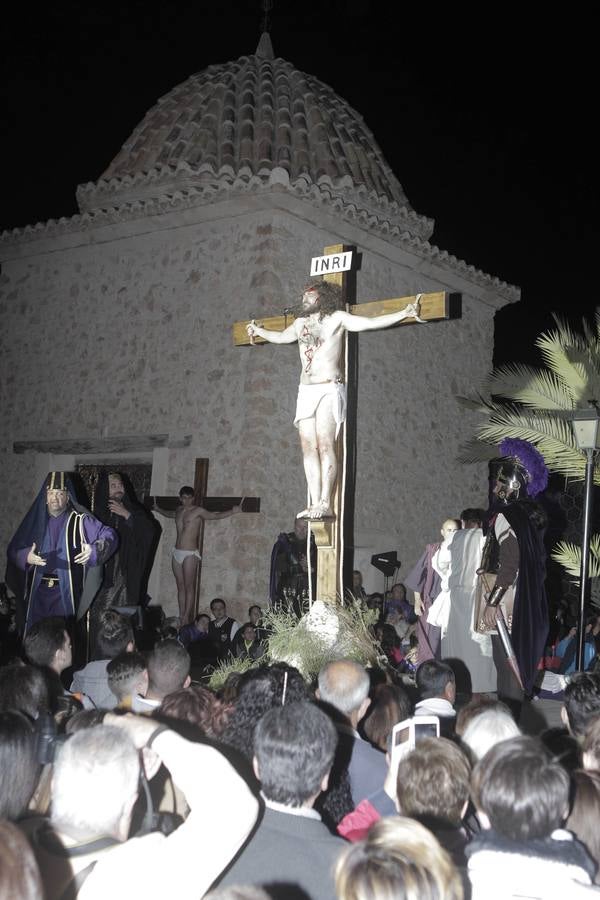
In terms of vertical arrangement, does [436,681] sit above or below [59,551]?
below

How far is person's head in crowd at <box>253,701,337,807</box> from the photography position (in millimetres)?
2662

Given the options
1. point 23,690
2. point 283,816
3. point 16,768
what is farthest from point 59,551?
point 283,816

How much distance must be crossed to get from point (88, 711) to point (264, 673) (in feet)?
2.24

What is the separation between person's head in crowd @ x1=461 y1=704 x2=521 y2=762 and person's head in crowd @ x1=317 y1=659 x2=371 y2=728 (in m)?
0.59

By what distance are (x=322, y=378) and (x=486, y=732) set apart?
12.8 feet

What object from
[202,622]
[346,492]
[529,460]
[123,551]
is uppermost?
[529,460]

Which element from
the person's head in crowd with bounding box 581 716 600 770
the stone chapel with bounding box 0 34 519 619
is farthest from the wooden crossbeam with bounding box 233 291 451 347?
the stone chapel with bounding box 0 34 519 619

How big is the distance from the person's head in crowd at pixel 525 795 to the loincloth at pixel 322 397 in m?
4.45

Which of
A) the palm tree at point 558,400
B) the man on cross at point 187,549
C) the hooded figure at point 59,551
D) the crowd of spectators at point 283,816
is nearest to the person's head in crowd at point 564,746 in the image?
the crowd of spectators at point 283,816

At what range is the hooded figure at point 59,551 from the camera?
719 cm

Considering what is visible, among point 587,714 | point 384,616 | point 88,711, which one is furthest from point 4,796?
point 384,616

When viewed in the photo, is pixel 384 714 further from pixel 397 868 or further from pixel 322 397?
pixel 322 397

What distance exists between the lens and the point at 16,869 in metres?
1.91

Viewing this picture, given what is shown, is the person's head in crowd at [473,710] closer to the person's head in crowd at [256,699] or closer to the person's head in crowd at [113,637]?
A: the person's head in crowd at [256,699]
